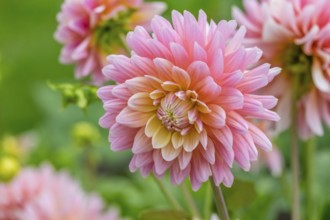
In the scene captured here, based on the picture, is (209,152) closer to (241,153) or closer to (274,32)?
(241,153)

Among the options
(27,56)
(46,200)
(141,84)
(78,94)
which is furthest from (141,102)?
(27,56)

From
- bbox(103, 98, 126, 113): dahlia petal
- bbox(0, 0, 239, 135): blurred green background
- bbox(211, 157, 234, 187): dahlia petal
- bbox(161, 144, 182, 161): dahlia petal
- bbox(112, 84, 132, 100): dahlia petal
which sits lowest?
bbox(211, 157, 234, 187): dahlia petal

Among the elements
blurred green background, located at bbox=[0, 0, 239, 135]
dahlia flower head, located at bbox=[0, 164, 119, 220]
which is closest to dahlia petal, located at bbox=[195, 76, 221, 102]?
dahlia flower head, located at bbox=[0, 164, 119, 220]

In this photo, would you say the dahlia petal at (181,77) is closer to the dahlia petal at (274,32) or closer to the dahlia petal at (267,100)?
the dahlia petal at (267,100)

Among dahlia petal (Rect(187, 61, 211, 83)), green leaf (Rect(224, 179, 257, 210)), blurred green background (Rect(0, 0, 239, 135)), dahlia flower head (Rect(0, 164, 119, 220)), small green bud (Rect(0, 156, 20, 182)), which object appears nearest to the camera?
dahlia petal (Rect(187, 61, 211, 83))

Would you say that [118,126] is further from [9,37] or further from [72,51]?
[9,37]

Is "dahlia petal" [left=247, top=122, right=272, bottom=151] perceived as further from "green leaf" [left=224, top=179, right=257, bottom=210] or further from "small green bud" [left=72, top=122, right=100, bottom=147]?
"small green bud" [left=72, top=122, right=100, bottom=147]

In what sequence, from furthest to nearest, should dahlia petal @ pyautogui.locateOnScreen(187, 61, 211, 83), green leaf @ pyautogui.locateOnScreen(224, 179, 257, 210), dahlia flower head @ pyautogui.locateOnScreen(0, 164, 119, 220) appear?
1. dahlia flower head @ pyautogui.locateOnScreen(0, 164, 119, 220)
2. green leaf @ pyautogui.locateOnScreen(224, 179, 257, 210)
3. dahlia petal @ pyautogui.locateOnScreen(187, 61, 211, 83)
